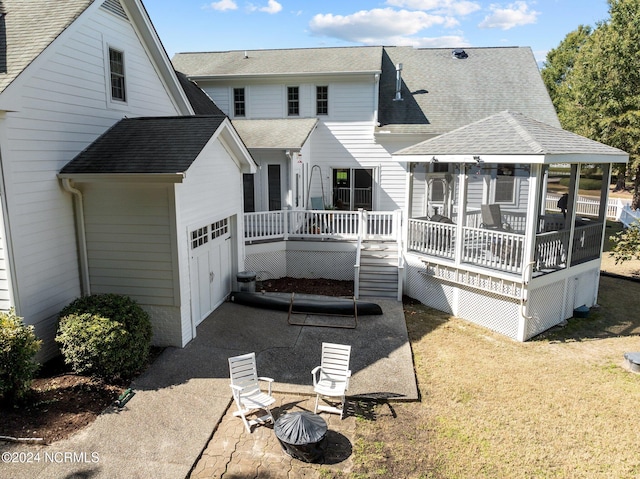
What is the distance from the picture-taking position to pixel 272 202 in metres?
16.1

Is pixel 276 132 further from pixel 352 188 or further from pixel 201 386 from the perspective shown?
pixel 201 386

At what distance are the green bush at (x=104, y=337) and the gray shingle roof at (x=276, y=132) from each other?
325 inches

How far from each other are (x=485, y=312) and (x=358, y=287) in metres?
3.57

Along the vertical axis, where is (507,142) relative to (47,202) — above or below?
above

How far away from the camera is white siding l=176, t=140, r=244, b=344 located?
30.0 ft

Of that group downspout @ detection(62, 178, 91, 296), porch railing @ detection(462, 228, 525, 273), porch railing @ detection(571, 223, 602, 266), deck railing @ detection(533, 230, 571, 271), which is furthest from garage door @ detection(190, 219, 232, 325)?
porch railing @ detection(571, 223, 602, 266)

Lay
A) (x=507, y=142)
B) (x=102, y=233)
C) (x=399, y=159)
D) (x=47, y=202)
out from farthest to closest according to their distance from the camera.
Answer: (x=399, y=159) → (x=507, y=142) → (x=102, y=233) → (x=47, y=202)

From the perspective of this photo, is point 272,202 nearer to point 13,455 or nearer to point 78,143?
point 78,143

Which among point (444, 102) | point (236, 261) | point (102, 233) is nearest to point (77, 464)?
point (102, 233)

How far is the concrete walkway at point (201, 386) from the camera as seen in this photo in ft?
19.5

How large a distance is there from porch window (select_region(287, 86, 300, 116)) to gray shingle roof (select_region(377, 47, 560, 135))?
3.35 meters

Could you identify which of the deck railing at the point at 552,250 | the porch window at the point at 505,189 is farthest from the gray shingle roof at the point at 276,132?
the deck railing at the point at 552,250

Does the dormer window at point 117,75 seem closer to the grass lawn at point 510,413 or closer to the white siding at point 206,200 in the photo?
the white siding at point 206,200

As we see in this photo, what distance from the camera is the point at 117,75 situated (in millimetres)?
10633
